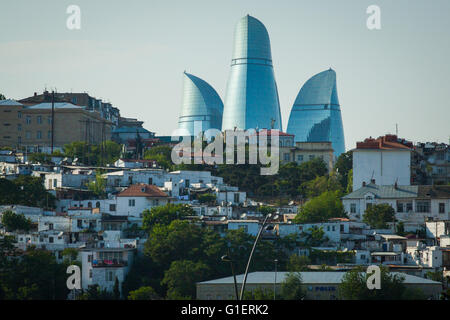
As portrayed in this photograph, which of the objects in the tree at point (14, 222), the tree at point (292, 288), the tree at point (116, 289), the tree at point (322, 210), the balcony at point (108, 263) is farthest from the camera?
the tree at point (322, 210)

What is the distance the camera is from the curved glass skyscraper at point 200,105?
155 m

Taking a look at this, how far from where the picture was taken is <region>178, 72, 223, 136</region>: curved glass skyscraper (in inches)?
6112

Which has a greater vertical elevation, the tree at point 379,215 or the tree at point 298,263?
the tree at point 379,215

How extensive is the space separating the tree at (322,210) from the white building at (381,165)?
7306mm

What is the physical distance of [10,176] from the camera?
67375 millimetres

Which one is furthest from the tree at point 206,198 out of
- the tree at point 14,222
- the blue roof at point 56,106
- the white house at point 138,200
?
the blue roof at point 56,106

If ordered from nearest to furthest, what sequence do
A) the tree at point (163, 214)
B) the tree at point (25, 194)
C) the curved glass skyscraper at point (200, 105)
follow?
the tree at point (163, 214), the tree at point (25, 194), the curved glass skyscraper at point (200, 105)

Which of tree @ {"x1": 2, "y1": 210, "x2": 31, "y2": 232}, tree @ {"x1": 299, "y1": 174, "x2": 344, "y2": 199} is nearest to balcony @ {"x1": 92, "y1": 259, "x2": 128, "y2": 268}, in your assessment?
tree @ {"x1": 2, "y1": 210, "x2": 31, "y2": 232}

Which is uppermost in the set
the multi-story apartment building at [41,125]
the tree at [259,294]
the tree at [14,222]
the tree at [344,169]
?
the multi-story apartment building at [41,125]

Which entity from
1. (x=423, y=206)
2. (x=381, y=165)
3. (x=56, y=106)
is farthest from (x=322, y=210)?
(x=56, y=106)

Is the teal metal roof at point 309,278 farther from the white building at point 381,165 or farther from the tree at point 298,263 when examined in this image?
the white building at point 381,165

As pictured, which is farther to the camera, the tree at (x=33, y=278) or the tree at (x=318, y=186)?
the tree at (x=318, y=186)
